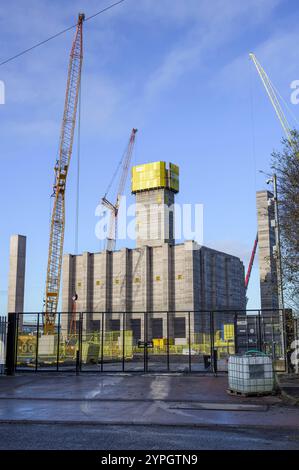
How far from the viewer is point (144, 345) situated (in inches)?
1089

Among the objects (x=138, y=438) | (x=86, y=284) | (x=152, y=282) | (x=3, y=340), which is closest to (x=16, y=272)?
(x=86, y=284)

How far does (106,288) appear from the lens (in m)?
114

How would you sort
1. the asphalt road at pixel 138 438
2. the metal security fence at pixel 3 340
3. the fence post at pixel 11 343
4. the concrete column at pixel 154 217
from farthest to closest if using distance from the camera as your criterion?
the concrete column at pixel 154 217
the metal security fence at pixel 3 340
the fence post at pixel 11 343
the asphalt road at pixel 138 438

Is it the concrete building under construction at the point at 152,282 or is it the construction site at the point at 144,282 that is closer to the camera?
the construction site at the point at 144,282

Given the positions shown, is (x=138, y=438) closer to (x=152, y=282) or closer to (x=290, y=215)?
(x=290, y=215)

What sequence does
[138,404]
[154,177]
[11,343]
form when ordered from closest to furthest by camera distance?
[138,404]
[11,343]
[154,177]

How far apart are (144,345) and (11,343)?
7090 mm

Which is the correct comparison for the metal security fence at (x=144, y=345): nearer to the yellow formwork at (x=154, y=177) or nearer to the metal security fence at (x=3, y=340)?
the metal security fence at (x=3, y=340)

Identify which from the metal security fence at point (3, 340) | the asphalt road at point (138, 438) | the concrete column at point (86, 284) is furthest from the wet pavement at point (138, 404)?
the concrete column at point (86, 284)

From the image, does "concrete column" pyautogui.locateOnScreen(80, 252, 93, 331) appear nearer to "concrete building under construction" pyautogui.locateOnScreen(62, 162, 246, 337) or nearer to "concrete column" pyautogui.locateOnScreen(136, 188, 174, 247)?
"concrete building under construction" pyautogui.locateOnScreen(62, 162, 246, 337)

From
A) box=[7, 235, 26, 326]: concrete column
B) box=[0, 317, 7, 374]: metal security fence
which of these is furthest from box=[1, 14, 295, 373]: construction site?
box=[0, 317, 7, 374]: metal security fence

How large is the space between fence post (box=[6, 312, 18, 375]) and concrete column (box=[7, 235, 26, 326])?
226ft

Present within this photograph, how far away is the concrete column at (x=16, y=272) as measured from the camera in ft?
308

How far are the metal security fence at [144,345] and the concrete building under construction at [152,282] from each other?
1.91 meters
